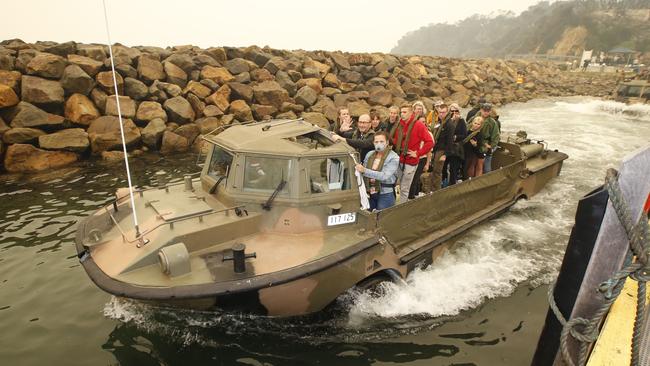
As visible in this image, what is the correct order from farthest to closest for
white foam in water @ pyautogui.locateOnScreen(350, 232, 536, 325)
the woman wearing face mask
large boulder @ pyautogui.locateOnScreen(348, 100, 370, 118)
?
large boulder @ pyautogui.locateOnScreen(348, 100, 370, 118), the woman wearing face mask, white foam in water @ pyautogui.locateOnScreen(350, 232, 536, 325)

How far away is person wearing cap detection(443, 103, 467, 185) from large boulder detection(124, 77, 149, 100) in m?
11.9

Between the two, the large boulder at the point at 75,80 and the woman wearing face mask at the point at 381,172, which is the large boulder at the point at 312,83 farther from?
the woman wearing face mask at the point at 381,172

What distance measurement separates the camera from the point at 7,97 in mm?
12172

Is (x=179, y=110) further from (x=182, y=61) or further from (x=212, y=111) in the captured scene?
(x=182, y=61)

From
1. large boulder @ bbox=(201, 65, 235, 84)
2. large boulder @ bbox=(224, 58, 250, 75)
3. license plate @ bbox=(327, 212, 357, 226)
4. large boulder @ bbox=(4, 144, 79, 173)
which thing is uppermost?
large boulder @ bbox=(224, 58, 250, 75)

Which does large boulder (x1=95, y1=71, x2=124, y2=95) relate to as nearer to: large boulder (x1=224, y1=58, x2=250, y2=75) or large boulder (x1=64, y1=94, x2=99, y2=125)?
large boulder (x1=64, y1=94, x2=99, y2=125)

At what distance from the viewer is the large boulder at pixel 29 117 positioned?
40.0 feet

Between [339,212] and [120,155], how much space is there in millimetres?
10378

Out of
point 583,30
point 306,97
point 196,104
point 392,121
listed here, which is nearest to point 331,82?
point 306,97

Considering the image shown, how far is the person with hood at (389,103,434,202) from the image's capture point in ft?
23.5

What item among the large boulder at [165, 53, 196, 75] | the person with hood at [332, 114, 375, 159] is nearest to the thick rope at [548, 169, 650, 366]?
the person with hood at [332, 114, 375, 159]

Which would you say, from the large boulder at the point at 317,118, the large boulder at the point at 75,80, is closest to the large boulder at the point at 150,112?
the large boulder at the point at 75,80

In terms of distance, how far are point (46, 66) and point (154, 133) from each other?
423 cm

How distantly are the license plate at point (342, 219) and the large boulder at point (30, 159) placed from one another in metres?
10.8
